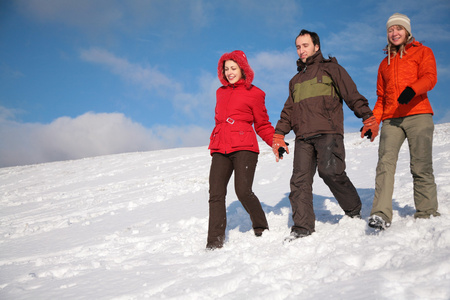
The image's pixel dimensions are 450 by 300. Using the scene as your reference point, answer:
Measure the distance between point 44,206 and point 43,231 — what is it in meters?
3.16

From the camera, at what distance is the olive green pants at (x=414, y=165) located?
3.25m

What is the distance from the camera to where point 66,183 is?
12.6 metres

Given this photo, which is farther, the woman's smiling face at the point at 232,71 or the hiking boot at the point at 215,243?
the woman's smiling face at the point at 232,71

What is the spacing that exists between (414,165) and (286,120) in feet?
4.90

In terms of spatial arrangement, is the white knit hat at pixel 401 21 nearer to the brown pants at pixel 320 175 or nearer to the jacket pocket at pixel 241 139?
the brown pants at pixel 320 175

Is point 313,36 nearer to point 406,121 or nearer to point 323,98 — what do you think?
point 323,98

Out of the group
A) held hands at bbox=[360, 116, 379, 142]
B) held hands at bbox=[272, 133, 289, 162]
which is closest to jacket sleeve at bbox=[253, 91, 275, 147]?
held hands at bbox=[272, 133, 289, 162]

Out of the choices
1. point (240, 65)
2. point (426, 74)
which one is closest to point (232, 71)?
point (240, 65)

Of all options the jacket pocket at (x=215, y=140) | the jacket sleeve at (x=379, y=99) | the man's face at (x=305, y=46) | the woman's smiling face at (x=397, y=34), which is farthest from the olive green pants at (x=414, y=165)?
the jacket pocket at (x=215, y=140)

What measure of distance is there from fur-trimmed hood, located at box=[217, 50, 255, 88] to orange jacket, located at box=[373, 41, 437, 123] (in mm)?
1574

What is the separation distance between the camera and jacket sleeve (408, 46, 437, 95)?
3.09m

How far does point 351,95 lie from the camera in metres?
3.53

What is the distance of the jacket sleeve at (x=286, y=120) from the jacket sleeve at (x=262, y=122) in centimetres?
22

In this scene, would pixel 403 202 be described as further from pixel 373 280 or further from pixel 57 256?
pixel 57 256
